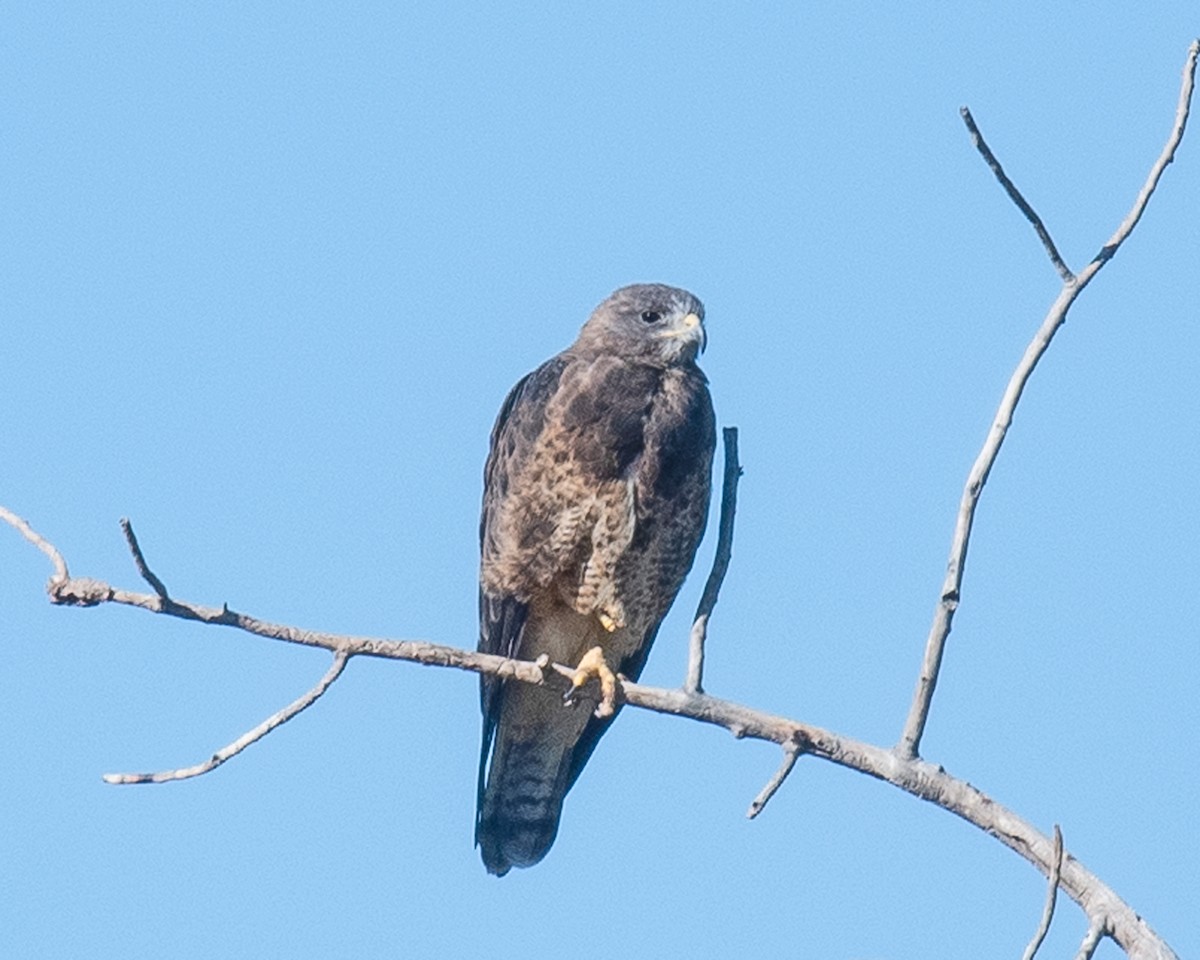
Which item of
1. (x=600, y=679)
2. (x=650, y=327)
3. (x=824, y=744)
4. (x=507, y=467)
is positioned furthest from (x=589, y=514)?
(x=824, y=744)

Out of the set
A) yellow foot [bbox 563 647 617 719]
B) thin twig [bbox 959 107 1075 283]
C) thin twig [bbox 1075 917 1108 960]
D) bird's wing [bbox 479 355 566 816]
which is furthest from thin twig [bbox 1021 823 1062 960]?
bird's wing [bbox 479 355 566 816]

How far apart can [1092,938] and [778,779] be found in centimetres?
80

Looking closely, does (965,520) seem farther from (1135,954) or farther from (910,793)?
(1135,954)

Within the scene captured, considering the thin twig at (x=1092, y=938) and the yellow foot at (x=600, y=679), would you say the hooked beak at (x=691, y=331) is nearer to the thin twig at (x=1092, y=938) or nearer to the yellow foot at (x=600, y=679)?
the yellow foot at (x=600, y=679)

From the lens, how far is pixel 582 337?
6.76m

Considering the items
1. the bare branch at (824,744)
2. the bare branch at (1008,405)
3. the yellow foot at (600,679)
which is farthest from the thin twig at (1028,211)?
the yellow foot at (600,679)

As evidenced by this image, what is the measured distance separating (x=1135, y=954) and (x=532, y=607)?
3.15m

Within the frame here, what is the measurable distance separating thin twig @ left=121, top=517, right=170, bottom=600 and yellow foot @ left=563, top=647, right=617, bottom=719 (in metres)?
2.05

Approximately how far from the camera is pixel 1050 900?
3.39 m

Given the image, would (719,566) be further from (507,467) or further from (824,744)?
(507,467)

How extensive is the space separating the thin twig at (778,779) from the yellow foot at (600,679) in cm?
165

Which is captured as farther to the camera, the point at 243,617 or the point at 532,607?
the point at 532,607

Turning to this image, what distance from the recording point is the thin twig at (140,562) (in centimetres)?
365

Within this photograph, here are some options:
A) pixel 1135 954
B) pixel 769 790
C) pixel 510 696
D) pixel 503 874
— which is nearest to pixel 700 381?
pixel 510 696
